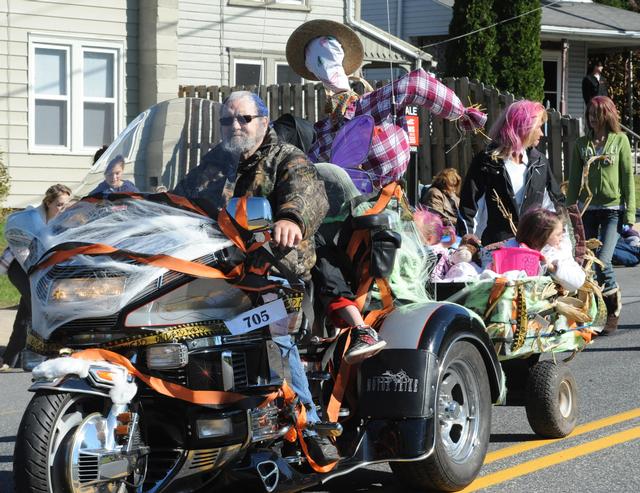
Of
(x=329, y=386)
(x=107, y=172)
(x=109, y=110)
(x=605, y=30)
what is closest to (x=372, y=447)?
(x=329, y=386)

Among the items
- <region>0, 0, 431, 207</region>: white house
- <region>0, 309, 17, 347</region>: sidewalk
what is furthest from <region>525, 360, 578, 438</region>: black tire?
<region>0, 0, 431, 207</region>: white house

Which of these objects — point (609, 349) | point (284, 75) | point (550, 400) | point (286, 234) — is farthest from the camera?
point (284, 75)

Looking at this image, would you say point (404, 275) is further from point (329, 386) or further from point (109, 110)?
point (109, 110)

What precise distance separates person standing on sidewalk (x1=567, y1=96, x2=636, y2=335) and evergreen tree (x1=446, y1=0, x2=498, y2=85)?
1736cm

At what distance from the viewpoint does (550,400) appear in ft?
21.6

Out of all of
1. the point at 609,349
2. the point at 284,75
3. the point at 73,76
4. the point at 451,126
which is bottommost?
the point at 609,349

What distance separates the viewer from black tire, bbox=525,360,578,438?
21.7 feet

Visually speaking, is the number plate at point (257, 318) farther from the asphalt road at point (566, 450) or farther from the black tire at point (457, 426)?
the asphalt road at point (566, 450)

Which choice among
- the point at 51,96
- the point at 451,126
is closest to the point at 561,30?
the point at 451,126

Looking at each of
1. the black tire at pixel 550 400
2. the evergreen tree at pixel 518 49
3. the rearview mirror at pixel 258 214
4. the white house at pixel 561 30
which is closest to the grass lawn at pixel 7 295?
the black tire at pixel 550 400

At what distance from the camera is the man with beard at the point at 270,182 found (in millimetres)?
5066

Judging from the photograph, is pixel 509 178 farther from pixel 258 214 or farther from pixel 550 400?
pixel 258 214

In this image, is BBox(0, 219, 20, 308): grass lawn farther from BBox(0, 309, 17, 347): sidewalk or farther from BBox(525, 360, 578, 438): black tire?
BBox(525, 360, 578, 438): black tire

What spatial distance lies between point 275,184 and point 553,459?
2.20 m
